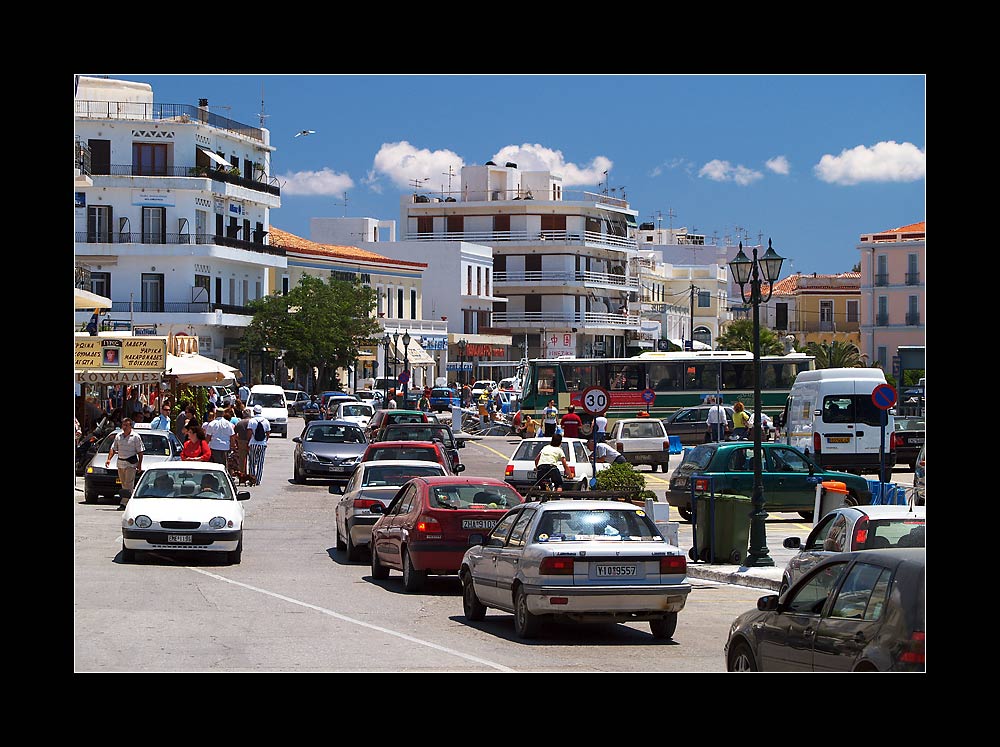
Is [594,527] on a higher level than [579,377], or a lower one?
lower

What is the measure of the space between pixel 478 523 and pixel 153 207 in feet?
180

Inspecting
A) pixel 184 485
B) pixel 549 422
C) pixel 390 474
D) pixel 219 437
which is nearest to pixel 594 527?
pixel 390 474

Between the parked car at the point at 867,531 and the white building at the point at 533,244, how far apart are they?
90.8m

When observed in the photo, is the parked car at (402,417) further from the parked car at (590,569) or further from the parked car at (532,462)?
the parked car at (590,569)

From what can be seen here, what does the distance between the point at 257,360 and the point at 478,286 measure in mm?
30077

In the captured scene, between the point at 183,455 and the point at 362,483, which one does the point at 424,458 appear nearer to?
the point at 183,455

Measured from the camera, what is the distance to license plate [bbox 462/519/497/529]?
17.8m

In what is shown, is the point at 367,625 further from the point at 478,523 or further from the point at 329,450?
the point at 329,450

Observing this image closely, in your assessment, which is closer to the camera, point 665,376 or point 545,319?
point 665,376

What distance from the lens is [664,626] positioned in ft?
47.5

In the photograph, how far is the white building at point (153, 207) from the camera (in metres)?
68.2

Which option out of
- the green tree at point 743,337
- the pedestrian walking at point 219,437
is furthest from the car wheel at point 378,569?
the green tree at point 743,337

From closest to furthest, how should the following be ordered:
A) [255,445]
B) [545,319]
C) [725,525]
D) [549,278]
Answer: [725,525] < [255,445] < [549,278] < [545,319]
